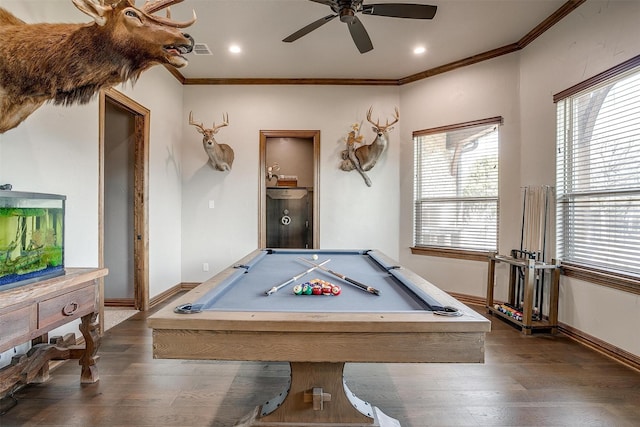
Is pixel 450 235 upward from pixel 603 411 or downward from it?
upward

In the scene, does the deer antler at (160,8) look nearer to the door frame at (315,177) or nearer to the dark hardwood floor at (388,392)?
the dark hardwood floor at (388,392)

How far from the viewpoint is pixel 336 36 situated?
3359mm

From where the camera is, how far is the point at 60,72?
1.72m

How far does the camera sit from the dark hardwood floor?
1.73 meters

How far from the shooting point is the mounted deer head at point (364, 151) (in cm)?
414

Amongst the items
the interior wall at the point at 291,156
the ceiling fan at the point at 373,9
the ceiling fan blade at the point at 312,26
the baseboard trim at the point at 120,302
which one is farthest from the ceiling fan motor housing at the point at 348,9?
the interior wall at the point at 291,156

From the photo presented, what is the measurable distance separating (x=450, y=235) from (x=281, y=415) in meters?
3.29

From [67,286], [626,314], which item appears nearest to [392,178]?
[626,314]

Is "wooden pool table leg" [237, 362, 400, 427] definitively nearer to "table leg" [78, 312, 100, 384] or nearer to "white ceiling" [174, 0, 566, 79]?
"table leg" [78, 312, 100, 384]

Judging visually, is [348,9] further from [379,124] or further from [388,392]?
[388,392]

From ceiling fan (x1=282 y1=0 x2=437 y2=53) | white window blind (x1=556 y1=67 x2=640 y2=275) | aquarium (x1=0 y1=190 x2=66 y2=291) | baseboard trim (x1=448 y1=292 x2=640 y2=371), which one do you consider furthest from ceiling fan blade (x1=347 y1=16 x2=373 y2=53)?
baseboard trim (x1=448 y1=292 x2=640 y2=371)

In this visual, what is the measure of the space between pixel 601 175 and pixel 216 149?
402 cm

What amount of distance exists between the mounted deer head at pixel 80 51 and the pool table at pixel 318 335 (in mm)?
1329

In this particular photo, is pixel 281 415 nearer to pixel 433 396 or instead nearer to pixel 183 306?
pixel 183 306
